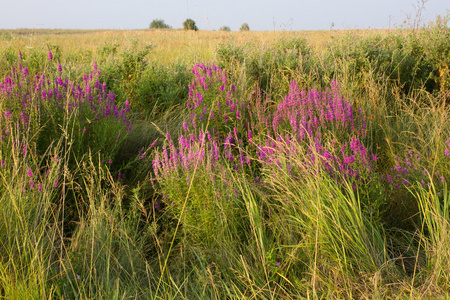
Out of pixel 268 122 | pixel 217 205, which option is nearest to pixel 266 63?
pixel 268 122

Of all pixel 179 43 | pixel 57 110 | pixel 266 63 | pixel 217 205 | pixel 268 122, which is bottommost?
pixel 217 205

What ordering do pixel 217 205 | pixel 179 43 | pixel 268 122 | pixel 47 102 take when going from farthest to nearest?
pixel 179 43, pixel 268 122, pixel 47 102, pixel 217 205

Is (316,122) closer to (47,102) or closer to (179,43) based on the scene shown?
(47,102)

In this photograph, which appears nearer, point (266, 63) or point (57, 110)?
point (57, 110)

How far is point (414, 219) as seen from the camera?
263 cm

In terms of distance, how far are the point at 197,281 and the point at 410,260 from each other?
1.27 m

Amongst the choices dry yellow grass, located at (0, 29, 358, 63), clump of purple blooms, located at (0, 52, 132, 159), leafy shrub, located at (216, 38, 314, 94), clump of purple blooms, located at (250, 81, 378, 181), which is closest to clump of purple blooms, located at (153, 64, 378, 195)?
clump of purple blooms, located at (250, 81, 378, 181)

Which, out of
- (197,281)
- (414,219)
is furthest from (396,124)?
(197,281)

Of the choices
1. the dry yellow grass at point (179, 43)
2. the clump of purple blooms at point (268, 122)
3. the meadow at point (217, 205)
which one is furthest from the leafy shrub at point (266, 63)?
the clump of purple blooms at point (268, 122)

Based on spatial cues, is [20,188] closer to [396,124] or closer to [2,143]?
[2,143]

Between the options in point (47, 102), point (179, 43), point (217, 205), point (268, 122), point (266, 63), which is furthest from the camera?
point (179, 43)

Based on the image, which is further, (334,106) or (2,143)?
(334,106)

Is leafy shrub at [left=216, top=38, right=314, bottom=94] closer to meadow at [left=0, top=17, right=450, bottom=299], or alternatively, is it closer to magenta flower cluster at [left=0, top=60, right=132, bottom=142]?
meadow at [left=0, top=17, right=450, bottom=299]

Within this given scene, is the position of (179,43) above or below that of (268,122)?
above
